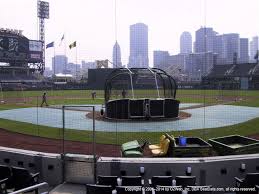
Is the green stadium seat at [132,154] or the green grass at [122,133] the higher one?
the green stadium seat at [132,154]

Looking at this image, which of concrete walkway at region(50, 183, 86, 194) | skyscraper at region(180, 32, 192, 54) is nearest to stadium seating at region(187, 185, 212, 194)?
concrete walkway at region(50, 183, 86, 194)

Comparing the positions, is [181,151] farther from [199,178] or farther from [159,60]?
[159,60]

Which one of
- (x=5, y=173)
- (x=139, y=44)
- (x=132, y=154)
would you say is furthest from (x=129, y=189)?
(x=139, y=44)

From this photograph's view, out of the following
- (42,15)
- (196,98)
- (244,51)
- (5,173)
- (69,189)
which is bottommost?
(69,189)

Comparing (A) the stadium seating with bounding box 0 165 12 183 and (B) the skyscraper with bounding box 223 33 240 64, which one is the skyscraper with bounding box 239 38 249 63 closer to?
(B) the skyscraper with bounding box 223 33 240 64

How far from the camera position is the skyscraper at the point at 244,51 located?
88.0 metres

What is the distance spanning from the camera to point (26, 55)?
102 meters

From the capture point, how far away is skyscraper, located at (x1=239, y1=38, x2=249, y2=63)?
88000 millimetres

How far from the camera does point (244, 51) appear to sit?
88.2m

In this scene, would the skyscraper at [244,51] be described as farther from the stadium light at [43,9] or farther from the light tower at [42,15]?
the stadium light at [43,9]

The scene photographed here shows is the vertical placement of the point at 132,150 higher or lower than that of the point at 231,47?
lower

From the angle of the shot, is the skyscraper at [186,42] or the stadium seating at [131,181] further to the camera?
the skyscraper at [186,42]

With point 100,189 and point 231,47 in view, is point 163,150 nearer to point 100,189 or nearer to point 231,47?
point 100,189

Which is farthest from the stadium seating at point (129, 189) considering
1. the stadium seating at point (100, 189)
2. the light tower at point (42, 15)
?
the light tower at point (42, 15)
